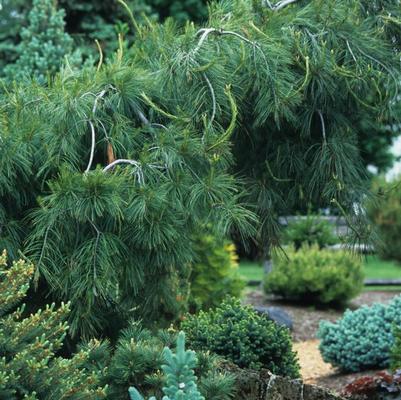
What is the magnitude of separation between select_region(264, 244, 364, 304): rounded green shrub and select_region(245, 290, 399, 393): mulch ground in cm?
21

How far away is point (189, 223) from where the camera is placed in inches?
198

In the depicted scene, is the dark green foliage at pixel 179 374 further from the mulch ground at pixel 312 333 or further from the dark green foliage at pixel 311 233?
the dark green foliage at pixel 311 233

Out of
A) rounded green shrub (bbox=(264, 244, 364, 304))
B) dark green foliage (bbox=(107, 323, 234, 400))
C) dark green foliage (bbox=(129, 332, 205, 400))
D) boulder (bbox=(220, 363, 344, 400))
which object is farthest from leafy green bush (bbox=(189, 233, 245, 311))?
dark green foliage (bbox=(129, 332, 205, 400))

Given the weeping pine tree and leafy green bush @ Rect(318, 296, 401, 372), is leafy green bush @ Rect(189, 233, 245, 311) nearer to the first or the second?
leafy green bush @ Rect(318, 296, 401, 372)

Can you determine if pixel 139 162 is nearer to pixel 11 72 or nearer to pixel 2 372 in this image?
pixel 2 372

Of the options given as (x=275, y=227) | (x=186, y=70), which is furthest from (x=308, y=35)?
(x=275, y=227)

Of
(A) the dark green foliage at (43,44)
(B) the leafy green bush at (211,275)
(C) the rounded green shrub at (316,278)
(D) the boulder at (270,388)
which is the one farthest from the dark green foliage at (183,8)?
(D) the boulder at (270,388)

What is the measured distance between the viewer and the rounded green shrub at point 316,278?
1171cm

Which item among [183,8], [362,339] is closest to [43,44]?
[362,339]

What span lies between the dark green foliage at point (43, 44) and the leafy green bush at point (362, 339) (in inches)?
160

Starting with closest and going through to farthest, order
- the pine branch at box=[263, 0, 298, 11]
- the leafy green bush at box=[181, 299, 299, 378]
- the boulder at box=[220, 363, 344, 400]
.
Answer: the boulder at box=[220, 363, 344, 400] < the leafy green bush at box=[181, 299, 299, 378] < the pine branch at box=[263, 0, 298, 11]

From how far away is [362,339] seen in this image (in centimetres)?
788

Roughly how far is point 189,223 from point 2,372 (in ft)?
6.37

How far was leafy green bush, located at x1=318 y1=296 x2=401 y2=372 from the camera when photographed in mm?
7789
